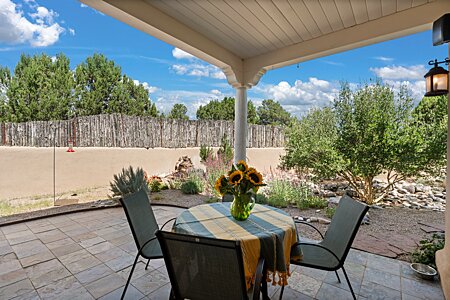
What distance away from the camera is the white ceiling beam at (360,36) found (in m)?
2.44

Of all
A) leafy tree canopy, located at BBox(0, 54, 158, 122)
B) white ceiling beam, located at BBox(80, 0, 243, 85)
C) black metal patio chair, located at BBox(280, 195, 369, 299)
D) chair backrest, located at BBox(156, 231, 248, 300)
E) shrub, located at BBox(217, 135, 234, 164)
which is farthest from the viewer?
leafy tree canopy, located at BBox(0, 54, 158, 122)

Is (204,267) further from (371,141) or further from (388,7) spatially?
(371,141)

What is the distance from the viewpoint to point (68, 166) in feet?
17.0

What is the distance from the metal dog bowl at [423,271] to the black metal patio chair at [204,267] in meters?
1.90

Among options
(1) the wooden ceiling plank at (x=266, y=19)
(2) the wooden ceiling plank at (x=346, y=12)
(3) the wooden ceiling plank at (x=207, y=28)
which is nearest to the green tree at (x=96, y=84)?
(3) the wooden ceiling plank at (x=207, y=28)

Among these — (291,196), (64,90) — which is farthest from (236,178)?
(64,90)

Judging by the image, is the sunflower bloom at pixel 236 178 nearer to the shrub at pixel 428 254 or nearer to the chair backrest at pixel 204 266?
the chair backrest at pixel 204 266

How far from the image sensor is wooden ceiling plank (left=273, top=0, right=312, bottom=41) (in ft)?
8.18

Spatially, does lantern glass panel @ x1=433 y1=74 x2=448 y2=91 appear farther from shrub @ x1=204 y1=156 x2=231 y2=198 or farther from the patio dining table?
shrub @ x1=204 y1=156 x2=231 y2=198

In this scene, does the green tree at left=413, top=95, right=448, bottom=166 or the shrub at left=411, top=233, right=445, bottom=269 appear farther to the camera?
the green tree at left=413, top=95, right=448, bottom=166

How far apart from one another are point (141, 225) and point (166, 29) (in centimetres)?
224

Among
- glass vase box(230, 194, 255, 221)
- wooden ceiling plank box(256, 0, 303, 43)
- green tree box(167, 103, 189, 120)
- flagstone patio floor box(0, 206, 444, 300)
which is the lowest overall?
flagstone patio floor box(0, 206, 444, 300)

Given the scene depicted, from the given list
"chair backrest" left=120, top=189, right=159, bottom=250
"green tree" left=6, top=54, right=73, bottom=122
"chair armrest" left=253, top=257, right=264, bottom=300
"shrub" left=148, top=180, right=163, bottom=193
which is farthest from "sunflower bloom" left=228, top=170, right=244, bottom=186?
"green tree" left=6, top=54, right=73, bottom=122

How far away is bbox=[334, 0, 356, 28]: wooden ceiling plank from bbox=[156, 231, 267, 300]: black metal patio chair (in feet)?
8.98
